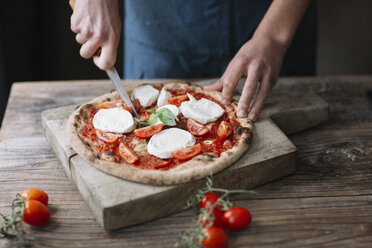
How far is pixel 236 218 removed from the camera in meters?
1.87

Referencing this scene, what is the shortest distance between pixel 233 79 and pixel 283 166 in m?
0.63

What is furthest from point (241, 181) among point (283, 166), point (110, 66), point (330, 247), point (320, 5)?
point (320, 5)

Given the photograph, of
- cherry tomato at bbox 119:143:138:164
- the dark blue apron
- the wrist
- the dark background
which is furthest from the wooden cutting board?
the dark background

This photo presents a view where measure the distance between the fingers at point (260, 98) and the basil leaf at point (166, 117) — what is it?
0.47 m

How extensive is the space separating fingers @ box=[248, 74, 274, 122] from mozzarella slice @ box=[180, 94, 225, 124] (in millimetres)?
177

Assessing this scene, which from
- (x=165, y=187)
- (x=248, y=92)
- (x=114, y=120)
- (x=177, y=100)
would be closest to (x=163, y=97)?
(x=177, y=100)

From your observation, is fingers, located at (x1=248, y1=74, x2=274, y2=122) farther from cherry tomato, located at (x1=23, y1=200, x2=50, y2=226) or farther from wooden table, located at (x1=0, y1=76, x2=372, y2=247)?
cherry tomato, located at (x1=23, y1=200, x2=50, y2=226)

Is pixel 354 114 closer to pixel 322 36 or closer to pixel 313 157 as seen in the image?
pixel 313 157

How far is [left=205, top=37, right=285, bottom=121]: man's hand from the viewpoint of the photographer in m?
2.50

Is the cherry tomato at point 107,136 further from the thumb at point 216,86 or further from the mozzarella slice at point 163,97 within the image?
the thumb at point 216,86

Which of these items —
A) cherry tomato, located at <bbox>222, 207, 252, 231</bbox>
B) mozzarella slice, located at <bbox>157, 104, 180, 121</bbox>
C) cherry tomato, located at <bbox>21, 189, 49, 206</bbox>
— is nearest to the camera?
cherry tomato, located at <bbox>222, 207, 252, 231</bbox>

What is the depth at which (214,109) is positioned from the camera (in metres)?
2.49

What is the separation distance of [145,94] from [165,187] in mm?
829

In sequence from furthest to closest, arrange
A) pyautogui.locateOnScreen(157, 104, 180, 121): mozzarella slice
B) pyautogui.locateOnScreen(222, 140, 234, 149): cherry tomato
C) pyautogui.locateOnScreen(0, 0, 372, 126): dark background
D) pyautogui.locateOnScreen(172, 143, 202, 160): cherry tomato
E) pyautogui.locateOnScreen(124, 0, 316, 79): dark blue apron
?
pyautogui.locateOnScreen(0, 0, 372, 126): dark background < pyautogui.locateOnScreen(124, 0, 316, 79): dark blue apron < pyautogui.locateOnScreen(157, 104, 180, 121): mozzarella slice < pyautogui.locateOnScreen(222, 140, 234, 149): cherry tomato < pyautogui.locateOnScreen(172, 143, 202, 160): cherry tomato
